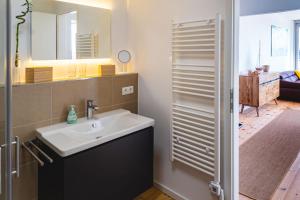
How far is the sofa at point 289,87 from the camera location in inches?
263

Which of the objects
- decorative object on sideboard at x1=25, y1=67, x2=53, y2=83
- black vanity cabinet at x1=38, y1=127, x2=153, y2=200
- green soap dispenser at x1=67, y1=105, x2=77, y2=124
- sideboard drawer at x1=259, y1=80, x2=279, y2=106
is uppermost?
decorative object on sideboard at x1=25, y1=67, x2=53, y2=83

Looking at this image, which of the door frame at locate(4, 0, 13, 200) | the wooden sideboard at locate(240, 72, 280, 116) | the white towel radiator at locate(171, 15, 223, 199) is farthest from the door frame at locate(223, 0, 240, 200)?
the wooden sideboard at locate(240, 72, 280, 116)

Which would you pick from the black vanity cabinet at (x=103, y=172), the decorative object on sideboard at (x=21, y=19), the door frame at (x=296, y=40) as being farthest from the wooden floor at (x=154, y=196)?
the door frame at (x=296, y=40)

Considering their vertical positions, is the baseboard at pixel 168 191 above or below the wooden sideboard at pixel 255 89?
below

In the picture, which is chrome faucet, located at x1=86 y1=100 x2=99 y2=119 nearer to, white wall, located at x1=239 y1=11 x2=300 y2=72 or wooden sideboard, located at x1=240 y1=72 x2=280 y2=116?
wooden sideboard, located at x1=240 y1=72 x2=280 y2=116

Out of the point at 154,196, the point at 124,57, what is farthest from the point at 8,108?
the point at 154,196

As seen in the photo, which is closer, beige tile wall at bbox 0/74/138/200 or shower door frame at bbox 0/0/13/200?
shower door frame at bbox 0/0/13/200

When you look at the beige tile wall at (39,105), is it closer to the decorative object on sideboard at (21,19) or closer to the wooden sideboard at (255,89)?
the decorative object on sideboard at (21,19)

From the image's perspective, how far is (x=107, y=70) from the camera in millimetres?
2459

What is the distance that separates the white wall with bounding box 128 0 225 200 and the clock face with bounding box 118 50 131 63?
0.34 ft

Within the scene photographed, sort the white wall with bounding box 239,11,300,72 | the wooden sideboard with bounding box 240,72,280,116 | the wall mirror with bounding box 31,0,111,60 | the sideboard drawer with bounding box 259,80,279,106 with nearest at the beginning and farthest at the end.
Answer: the wall mirror with bounding box 31,0,111,60 < the wooden sideboard with bounding box 240,72,280,116 < the sideboard drawer with bounding box 259,80,279,106 < the white wall with bounding box 239,11,300,72

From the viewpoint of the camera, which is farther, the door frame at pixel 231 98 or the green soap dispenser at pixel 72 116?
the green soap dispenser at pixel 72 116

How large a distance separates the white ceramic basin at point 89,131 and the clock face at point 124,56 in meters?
0.54

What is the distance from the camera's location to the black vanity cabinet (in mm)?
1686
